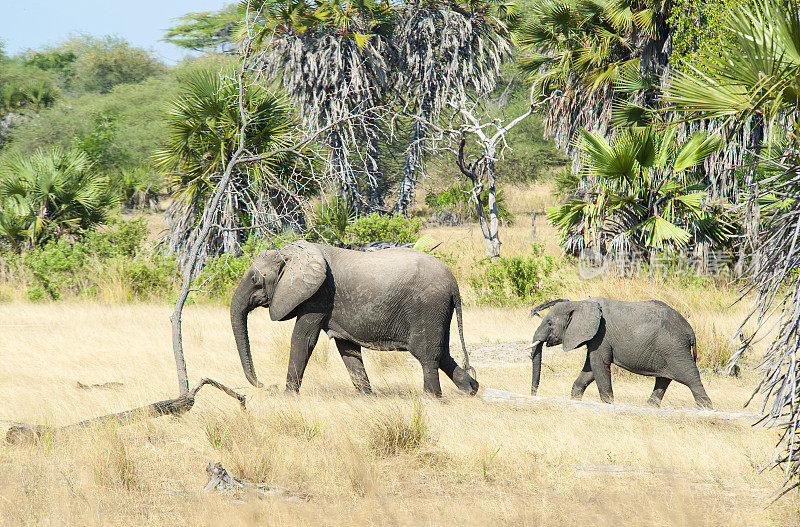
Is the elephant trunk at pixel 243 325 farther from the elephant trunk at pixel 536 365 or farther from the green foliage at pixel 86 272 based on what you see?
the green foliage at pixel 86 272

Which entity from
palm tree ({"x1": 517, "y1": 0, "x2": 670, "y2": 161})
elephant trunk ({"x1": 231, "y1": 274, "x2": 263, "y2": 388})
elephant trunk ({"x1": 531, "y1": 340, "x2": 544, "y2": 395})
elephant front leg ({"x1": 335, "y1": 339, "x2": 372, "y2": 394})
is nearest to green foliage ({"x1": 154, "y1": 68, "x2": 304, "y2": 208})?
palm tree ({"x1": 517, "y1": 0, "x2": 670, "y2": 161})

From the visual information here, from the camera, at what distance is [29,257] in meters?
14.6

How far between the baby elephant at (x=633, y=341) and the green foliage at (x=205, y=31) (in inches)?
1925

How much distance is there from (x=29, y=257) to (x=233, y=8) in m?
41.7

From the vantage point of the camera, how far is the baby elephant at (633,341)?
663cm

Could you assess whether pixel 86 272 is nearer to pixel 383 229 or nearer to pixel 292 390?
pixel 383 229

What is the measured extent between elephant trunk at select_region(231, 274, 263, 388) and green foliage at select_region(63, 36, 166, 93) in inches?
1870

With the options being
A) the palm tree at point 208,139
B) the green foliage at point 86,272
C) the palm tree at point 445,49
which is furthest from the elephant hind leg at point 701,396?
the palm tree at point 445,49

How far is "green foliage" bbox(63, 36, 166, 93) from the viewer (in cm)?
5009

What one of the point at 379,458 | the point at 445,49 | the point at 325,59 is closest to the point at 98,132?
the point at 325,59

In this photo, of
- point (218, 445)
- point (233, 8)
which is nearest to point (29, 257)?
point (218, 445)

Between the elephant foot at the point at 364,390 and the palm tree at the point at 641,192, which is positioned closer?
the elephant foot at the point at 364,390

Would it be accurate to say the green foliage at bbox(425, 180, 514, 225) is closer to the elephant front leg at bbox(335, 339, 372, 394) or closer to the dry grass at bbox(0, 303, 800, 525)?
the elephant front leg at bbox(335, 339, 372, 394)

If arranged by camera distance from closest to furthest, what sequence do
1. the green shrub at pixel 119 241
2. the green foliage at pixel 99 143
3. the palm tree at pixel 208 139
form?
the palm tree at pixel 208 139, the green shrub at pixel 119 241, the green foliage at pixel 99 143
